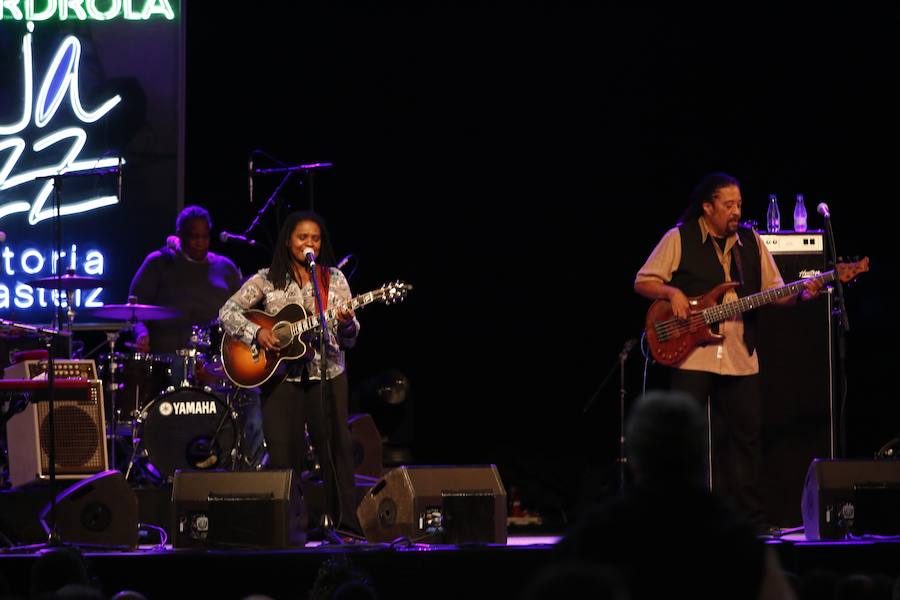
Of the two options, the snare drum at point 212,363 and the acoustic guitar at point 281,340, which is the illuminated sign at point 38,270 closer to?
the snare drum at point 212,363

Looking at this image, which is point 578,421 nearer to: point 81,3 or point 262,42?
point 262,42

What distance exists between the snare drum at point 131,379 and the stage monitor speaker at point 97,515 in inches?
76.2

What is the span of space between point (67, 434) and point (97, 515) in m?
0.66

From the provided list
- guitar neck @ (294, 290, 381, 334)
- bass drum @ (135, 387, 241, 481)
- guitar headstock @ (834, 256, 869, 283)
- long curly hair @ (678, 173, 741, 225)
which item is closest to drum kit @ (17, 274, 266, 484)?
bass drum @ (135, 387, 241, 481)

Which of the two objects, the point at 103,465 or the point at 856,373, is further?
the point at 856,373

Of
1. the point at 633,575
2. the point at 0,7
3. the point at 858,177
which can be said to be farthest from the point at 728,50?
the point at 633,575

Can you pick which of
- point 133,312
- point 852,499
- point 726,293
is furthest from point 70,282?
point 852,499

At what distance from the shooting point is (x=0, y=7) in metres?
10.2

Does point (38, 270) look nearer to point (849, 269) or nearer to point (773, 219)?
point (773, 219)

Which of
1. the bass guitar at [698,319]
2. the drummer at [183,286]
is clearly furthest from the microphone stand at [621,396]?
the drummer at [183,286]

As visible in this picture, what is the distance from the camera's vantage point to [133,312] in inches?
343

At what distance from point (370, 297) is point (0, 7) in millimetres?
5118

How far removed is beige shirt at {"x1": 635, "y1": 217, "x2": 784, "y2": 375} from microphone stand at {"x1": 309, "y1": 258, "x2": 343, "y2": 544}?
1.81 m

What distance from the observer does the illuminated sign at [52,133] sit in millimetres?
10156
